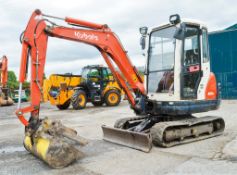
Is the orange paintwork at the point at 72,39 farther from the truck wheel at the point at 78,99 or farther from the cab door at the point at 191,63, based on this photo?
the truck wheel at the point at 78,99

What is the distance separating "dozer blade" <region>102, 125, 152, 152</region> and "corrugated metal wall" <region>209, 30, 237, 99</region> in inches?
391

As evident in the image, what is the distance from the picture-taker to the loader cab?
669 centimetres

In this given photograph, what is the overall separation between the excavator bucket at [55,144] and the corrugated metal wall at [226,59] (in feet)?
38.2

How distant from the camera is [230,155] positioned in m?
5.56

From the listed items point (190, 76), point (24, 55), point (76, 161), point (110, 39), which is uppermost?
point (110, 39)

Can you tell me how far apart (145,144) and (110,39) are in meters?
2.53

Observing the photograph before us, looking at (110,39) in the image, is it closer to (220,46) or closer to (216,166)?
(216,166)

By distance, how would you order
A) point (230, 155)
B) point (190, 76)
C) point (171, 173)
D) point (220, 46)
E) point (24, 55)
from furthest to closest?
1. point (220, 46)
2. point (190, 76)
3. point (24, 55)
4. point (230, 155)
5. point (171, 173)

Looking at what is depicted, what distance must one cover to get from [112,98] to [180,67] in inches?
390

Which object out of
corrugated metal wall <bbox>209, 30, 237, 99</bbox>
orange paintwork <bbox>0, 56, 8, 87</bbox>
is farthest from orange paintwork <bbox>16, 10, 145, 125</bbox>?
orange paintwork <bbox>0, 56, 8, 87</bbox>

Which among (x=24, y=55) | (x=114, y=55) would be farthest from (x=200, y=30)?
(x=24, y=55)

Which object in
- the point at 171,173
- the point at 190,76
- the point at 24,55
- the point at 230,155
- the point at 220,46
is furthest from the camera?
the point at 220,46

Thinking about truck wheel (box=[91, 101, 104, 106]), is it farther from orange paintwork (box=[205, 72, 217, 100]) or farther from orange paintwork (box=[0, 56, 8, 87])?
orange paintwork (box=[205, 72, 217, 100])

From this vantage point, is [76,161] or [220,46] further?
[220,46]
